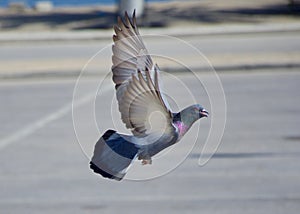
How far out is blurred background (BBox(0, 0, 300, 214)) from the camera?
839cm

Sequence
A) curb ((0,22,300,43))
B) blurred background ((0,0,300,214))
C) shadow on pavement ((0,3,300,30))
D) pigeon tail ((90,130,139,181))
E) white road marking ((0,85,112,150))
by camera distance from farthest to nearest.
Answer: shadow on pavement ((0,3,300,30)) → curb ((0,22,300,43)) → white road marking ((0,85,112,150)) → blurred background ((0,0,300,214)) → pigeon tail ((90,130,139,181))

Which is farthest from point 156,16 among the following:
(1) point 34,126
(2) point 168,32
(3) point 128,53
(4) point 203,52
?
(3) point 128,53

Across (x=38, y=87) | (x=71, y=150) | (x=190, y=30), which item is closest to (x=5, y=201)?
(x=71, y=150)

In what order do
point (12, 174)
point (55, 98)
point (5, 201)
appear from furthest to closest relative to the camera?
1. point (55, 98)
2. point (12, 174)
3. point (5, 201)

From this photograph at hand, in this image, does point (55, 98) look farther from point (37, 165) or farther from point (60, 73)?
point (37, 165)

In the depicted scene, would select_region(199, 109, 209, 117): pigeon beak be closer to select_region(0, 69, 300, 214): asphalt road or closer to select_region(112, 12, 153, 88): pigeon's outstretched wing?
select_region(112, 12, 153, 88): pigeon's outstretched wing

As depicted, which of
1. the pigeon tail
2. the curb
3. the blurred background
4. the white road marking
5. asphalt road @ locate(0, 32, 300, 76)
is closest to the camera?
the pigeon tail

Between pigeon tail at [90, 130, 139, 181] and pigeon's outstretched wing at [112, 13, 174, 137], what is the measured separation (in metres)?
0.02

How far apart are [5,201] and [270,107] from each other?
6.75 metres

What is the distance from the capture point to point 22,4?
121ft

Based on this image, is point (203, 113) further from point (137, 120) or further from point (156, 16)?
point (156, 16)

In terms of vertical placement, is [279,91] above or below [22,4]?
above

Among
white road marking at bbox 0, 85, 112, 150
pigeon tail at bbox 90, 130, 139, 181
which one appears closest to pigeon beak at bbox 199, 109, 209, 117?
pigeon tail at bbox 90, 130, 139, 181

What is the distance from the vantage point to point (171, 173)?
10.2 m
